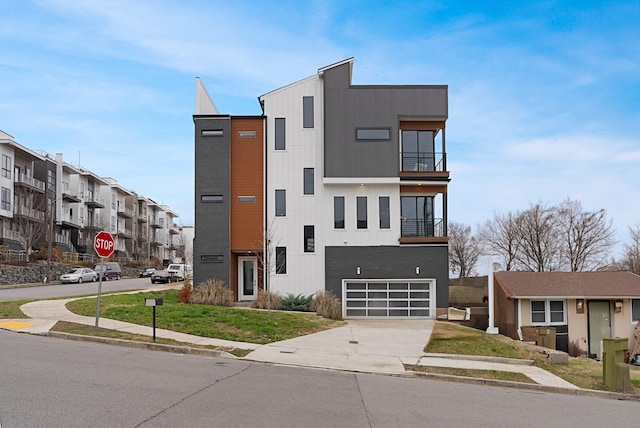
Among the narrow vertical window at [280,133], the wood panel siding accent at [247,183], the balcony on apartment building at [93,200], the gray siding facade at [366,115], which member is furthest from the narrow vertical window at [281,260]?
the balcony on apartment building at [93,200]

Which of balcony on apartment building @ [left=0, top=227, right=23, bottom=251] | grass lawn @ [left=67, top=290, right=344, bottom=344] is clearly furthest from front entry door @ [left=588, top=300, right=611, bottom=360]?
balcony on apartment building @ [left=0, top=227, right=23, bottom=251]

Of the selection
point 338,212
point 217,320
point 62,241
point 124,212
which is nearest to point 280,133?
point 338,212

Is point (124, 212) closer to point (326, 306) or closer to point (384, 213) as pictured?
point (384, 213)

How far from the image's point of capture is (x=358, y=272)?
2875cm

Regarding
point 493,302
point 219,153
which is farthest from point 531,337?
point 219,153

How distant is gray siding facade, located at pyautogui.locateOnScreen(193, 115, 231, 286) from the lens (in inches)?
1147

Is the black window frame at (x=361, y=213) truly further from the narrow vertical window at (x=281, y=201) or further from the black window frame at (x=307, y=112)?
the black window frame at (x=307, y=112)

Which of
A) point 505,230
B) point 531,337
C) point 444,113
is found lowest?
point 531,337

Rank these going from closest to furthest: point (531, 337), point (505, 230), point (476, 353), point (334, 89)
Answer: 1. point (476, 353)
2. point (531, 337)
3. point (334, 89)
4. point (505, 230)

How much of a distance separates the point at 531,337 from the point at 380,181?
10.0 m

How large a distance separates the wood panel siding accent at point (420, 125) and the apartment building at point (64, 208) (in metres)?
33.5

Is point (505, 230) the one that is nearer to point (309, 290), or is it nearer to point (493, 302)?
point (493, 302)

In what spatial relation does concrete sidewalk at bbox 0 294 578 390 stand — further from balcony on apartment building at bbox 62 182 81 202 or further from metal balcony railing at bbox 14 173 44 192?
balcony on apartment building at bbox 62 182 81 202

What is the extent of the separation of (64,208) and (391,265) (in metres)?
52.1
